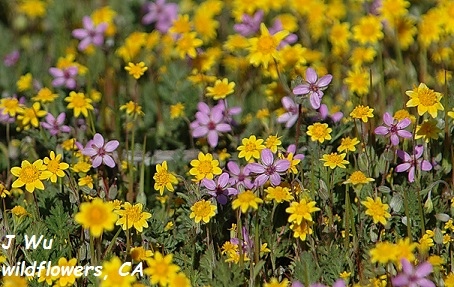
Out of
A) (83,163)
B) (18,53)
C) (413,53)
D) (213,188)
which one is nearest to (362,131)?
(213,188)

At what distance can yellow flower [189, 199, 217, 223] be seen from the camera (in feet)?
7.77

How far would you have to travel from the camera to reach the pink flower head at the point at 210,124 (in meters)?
2.95

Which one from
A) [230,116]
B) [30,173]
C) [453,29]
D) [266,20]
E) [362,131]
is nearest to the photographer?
[30,173]

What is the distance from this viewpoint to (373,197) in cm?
257

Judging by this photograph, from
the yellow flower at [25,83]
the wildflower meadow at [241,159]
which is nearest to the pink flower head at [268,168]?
the wildflower meadow at [241,159]

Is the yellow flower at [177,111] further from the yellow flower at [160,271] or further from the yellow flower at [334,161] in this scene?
the yellow flower at [160,271]

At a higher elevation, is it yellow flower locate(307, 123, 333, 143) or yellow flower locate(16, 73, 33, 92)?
yellow flower locate(16, 73, 33, 92)

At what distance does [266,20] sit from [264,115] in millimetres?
1128

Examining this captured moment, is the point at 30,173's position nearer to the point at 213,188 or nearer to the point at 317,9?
the point at 213,188

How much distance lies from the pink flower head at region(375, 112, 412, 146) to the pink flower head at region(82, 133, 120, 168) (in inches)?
35.6

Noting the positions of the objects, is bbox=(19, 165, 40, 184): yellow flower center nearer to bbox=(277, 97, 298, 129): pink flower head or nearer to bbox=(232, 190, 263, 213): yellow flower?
bbox=(232, 190, 263, 213): yellow flower

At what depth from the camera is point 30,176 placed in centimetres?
245

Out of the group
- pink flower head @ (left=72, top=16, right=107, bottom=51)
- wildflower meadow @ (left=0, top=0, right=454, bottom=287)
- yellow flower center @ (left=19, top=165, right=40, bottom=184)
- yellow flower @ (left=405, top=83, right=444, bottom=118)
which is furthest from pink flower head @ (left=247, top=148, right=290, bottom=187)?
pink flower head @ (left=72, top=16, right=107, bottom=51)

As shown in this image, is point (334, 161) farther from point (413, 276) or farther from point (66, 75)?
point (66, 75)
